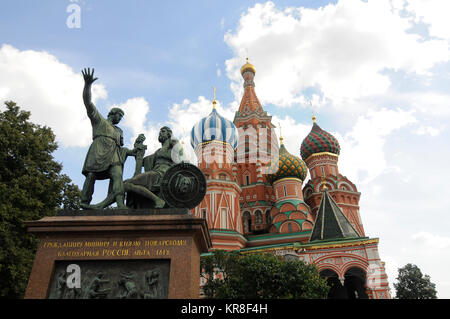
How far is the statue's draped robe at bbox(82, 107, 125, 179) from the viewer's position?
24.1 ft

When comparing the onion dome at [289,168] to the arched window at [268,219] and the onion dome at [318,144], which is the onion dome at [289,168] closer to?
the arched window at [268,219]

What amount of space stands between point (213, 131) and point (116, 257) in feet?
101

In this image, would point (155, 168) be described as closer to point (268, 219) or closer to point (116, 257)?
point (116, 257)

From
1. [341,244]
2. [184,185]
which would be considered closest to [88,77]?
[184,185]

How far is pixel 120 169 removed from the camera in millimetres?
7488

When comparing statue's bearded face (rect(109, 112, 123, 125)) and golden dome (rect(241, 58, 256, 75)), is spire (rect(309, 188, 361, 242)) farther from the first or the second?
golden dome (rect(241, 58, 256, 75))

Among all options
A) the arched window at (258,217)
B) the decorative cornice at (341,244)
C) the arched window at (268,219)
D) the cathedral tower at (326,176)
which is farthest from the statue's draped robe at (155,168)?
the cathedral tower at (326,176)

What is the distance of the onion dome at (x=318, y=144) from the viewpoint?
41000 mm

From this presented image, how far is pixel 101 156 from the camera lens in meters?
7.43

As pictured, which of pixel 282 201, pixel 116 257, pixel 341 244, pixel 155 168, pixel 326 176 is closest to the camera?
pixel 116 257

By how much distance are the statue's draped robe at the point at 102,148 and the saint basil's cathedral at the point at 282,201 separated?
1804 cm

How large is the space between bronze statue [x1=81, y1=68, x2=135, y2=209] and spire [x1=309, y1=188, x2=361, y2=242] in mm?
19946

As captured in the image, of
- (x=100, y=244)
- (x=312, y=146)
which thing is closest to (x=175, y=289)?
(x=100, y=244)
